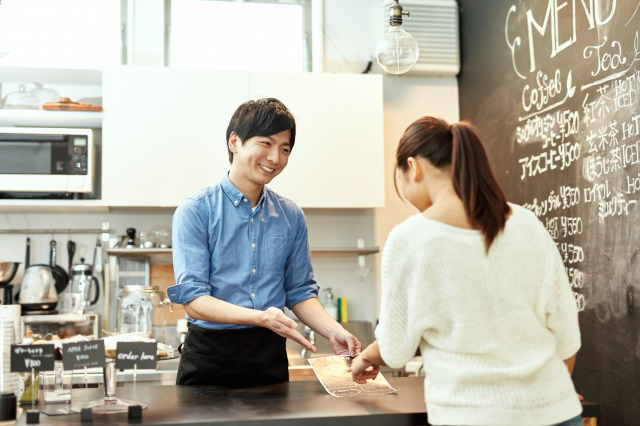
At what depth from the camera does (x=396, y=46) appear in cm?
261

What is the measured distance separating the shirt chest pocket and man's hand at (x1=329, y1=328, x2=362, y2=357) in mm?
283

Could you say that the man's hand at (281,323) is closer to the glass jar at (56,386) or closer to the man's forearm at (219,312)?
the man's forearm at (219,312)

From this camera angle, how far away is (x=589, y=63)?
2.63 metres

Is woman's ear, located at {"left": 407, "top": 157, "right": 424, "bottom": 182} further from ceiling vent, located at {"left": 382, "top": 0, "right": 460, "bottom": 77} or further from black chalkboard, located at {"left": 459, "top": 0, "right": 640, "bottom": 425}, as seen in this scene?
ceiling vent, located at {"left": 382, "top": 0, "right": 460, "bottom": 77}

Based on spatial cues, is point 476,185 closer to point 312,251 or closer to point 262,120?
point 262,120

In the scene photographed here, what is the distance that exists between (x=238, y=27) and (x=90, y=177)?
4.23 feet

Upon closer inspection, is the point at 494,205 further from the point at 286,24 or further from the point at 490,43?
the point at 286,24

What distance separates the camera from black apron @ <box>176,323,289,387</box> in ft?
6.31

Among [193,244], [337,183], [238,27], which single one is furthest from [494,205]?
[238,27]

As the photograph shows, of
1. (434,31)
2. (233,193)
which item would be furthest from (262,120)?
(434,31)

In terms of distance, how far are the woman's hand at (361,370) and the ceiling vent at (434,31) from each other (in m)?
2.55

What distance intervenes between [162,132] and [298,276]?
5.24 feet

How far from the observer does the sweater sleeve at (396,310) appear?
1.23m

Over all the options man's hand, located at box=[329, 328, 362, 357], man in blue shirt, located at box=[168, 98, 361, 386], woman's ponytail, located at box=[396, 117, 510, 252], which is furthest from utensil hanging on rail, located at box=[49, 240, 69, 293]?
woman's ponytail, located at box=[396, 117, 510, 252]
